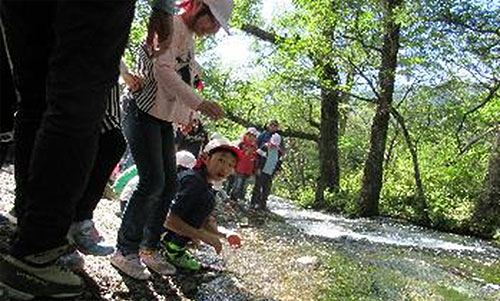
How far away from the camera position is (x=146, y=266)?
334 centimetres

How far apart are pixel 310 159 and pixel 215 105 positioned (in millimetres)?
50529

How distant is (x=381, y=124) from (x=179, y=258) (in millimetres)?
13519

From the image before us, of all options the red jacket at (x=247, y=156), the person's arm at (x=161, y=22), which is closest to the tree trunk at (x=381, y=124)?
the red jacket at (x=247, y=156)

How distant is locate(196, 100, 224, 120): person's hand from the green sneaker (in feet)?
3.86

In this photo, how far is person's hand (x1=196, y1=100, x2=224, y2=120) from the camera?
298 cm

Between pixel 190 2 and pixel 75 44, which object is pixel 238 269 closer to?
pixel 190 2

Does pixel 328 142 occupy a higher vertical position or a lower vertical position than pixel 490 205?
higher

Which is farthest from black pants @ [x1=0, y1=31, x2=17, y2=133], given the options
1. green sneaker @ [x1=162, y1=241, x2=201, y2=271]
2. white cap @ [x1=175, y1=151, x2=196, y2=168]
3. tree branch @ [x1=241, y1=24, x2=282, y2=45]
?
tree branch @ [x1=241, y1=24, x2=282, y2=45]

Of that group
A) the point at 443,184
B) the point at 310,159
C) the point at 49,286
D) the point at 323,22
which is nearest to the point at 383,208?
the point at 443,184

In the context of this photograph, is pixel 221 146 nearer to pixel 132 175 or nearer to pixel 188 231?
pixel 188 231

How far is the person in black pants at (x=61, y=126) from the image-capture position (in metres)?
1.80

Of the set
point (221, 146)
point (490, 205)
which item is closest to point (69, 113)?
point (221, 146)

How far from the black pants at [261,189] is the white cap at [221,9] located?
9.39m

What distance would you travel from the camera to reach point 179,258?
385 centimetres
